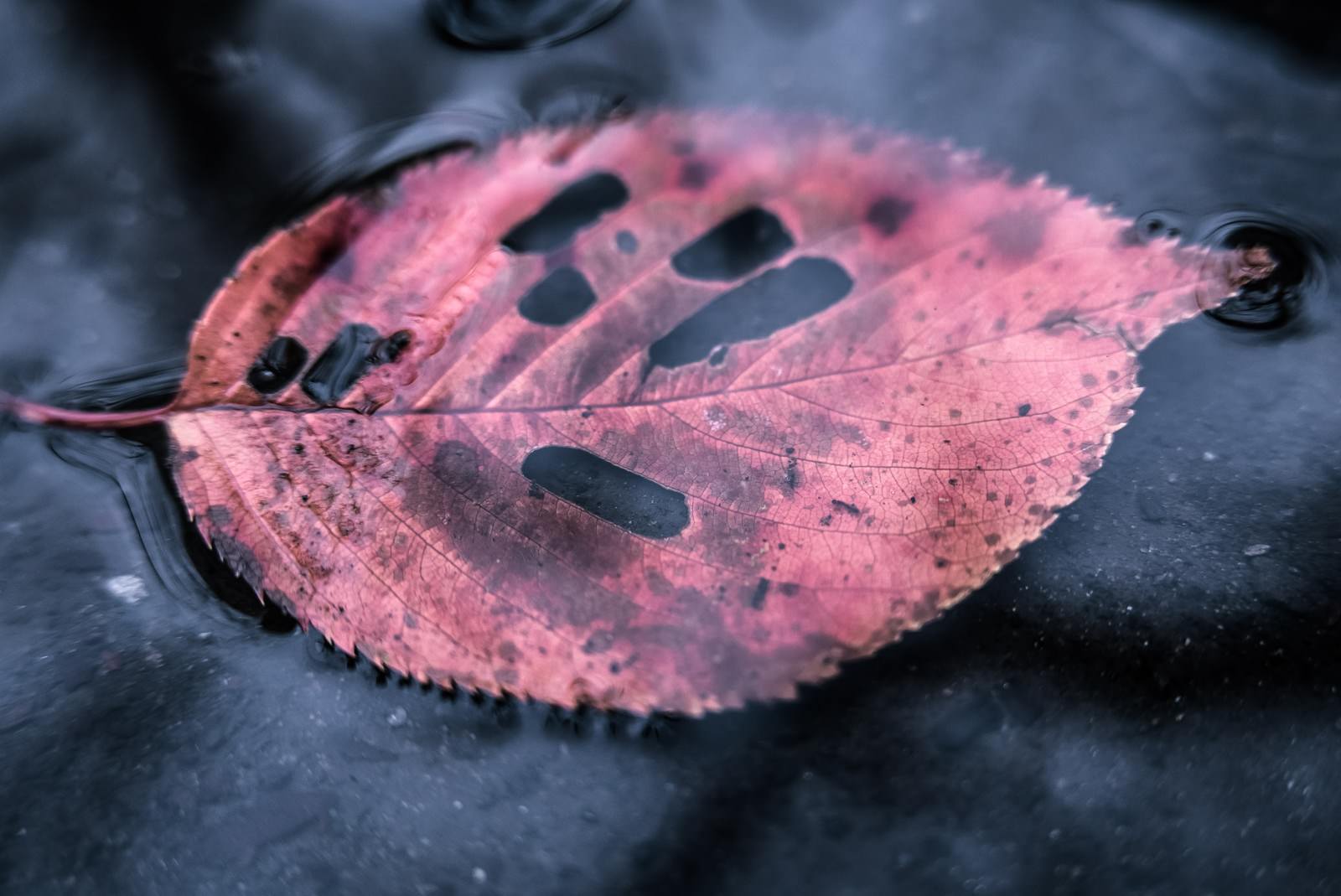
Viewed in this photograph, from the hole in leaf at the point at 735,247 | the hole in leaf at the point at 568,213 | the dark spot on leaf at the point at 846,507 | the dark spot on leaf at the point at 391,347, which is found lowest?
the dark spot on leaf at the point at 846,507

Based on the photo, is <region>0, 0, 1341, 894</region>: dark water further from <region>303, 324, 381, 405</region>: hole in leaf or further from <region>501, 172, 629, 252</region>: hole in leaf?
<region>501, 172, 629, 252</region>: hole in leaf

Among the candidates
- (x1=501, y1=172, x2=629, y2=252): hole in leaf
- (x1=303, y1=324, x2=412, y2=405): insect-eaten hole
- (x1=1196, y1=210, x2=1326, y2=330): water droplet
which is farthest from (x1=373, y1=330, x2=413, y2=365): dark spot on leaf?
(x1=1196, y1=210, x2=1326, y2=330): water droplet

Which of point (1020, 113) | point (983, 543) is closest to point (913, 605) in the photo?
point (983, 543)

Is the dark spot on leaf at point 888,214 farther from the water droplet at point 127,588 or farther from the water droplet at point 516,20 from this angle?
the water droplet at point 127,588

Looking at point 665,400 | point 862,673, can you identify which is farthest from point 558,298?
point 862,673

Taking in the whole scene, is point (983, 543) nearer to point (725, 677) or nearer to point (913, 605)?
point (913, 605)

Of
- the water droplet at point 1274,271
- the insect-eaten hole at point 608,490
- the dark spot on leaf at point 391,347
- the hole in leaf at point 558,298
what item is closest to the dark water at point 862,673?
the water droplet at point 1274,271

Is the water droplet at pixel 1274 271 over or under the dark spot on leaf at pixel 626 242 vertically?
under

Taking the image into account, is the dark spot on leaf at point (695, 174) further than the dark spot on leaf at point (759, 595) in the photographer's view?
Yes
